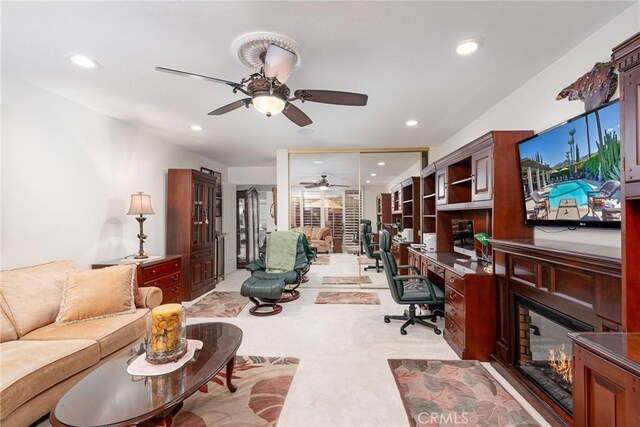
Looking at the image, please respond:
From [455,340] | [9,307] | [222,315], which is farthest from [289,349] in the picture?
[9,307]

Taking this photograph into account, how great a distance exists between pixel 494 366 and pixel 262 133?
3879 mm

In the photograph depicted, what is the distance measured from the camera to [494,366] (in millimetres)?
2340

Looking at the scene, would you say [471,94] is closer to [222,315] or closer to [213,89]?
[213,89]

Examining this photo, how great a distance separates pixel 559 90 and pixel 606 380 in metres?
2.12

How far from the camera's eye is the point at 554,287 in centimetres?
173

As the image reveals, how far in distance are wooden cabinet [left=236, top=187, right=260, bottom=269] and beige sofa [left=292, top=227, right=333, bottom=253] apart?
1.54 metres

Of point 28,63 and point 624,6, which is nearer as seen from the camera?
point 624,6

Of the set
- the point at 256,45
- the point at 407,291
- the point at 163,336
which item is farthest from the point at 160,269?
the point at 407,291

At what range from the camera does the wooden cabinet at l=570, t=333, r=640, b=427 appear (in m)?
0.96

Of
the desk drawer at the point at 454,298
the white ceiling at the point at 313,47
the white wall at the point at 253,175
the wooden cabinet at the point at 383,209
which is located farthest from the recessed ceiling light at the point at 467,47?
the white wall at the point at 253,175

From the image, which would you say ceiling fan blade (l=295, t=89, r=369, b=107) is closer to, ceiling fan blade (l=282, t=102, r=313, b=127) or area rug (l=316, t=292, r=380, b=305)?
ceiling fan blade (l=282, t=102, r=313, b=127)

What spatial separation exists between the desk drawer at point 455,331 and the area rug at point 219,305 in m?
2.63

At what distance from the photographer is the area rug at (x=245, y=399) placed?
1746 millimetres
